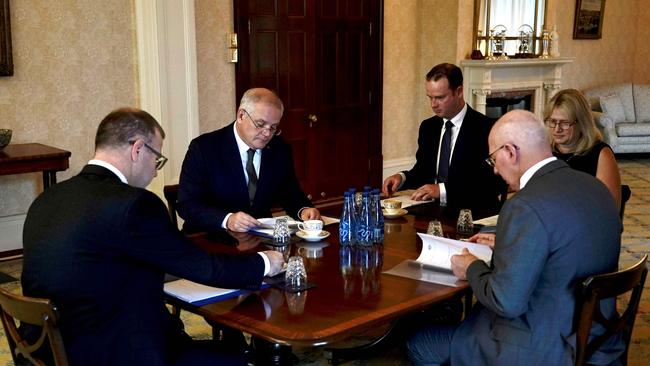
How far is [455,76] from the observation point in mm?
4160

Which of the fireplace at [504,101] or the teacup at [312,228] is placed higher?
the teacup at [312,228]

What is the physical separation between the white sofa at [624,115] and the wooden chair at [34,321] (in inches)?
354

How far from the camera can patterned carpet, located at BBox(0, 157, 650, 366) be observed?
12.1 ft

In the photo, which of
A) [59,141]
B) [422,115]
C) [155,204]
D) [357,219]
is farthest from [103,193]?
[422,115]

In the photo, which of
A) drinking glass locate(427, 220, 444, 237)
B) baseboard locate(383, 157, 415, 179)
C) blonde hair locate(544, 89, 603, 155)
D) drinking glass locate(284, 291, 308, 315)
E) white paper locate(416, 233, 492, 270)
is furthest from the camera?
baseboard locate(383, 157, 415, 179)

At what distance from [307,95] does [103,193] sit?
16.1 ft

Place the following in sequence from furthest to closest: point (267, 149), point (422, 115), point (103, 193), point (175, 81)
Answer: point (422, 115) → point (175, 81) → point (267, 149) → point (103, 193)

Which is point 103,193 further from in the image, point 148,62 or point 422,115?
point 422,115

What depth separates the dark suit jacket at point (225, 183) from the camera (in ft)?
11.6

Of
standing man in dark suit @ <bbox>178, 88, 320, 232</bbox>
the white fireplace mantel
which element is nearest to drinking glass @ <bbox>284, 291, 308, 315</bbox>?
standing man in dark suit @ <bbox>178, 88, 320, 232</bbox>

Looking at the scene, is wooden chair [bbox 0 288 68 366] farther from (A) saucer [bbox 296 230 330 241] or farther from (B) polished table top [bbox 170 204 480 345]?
(A) saucer [bbox 296 230 330 241]

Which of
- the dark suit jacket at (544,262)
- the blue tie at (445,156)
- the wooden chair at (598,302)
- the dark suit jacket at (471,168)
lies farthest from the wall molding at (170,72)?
the wooden chair at (598,302)

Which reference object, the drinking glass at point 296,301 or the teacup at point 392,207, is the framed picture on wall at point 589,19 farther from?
the drinking glass at point 296,301

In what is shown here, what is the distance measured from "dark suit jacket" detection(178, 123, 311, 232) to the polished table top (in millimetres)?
385
